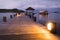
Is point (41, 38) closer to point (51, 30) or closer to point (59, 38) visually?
point (59, 38)

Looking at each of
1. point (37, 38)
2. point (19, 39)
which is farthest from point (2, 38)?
point (37, 38)

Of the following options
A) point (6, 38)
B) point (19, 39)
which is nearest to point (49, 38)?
point (19, 39)

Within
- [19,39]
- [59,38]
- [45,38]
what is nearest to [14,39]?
[19,39]

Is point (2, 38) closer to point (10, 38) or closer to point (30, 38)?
point (10, 38)

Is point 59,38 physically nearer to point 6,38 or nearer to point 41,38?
point 41,38

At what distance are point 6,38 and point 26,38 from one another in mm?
956

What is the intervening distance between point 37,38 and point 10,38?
129 cm

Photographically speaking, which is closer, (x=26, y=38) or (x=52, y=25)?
(x=26, y=38)

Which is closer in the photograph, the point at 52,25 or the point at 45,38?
the point at 45,38

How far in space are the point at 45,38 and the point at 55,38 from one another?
18.9 inches

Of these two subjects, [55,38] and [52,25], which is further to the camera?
[52,25]

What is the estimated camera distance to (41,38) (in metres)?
8.36

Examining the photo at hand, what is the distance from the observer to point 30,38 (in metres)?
8.41

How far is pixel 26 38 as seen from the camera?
27.5ft
